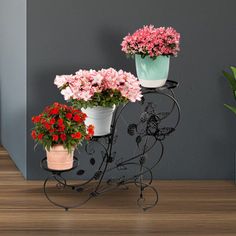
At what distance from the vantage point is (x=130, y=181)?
13.3 ft

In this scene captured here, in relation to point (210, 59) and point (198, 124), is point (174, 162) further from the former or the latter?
point (210, 59)

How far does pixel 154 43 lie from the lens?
3.47 m

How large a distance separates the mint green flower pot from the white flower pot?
246 millimetres

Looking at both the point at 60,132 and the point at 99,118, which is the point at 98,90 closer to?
the point at 99,118

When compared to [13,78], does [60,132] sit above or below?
below

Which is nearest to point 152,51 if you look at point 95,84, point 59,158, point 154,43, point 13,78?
point 154,43

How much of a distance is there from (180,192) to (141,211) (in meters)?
0.44

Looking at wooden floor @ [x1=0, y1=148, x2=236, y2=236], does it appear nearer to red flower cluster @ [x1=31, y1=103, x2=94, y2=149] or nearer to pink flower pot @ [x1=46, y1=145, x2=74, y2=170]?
pink flower pot @ [x1=46, y1=145, x2=74, y2=170]

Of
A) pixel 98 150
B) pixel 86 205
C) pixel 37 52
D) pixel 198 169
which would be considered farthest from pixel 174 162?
pixel 37 52

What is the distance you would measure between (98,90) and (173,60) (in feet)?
2.79

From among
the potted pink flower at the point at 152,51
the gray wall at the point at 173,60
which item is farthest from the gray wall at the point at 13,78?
the potted pink flower at the point at 152,51

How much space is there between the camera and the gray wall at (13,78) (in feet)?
13.5

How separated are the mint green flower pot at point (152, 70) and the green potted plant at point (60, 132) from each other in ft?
1.31

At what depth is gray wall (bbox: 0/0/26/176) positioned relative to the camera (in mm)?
4121
